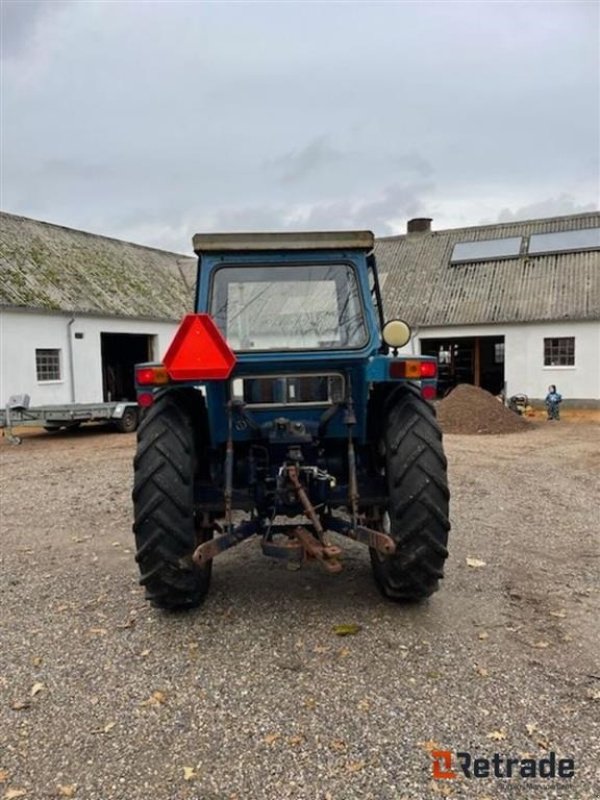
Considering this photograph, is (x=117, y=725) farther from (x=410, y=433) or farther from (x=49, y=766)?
(x=410, y=433)

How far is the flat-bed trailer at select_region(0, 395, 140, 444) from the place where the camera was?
527 inches

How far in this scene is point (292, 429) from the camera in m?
3.99

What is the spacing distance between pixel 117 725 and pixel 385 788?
1.30 metres

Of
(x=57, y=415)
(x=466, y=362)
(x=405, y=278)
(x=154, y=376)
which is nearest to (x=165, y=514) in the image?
(x=154, y=376)

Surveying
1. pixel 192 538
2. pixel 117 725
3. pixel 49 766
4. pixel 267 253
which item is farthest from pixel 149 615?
pixel 267 253

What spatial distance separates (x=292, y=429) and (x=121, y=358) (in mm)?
20021

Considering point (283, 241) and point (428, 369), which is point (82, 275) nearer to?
point (283, 241)

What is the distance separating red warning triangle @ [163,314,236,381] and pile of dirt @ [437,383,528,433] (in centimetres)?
1213

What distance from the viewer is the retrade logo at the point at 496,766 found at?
2.53m

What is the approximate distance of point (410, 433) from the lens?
3982 mm

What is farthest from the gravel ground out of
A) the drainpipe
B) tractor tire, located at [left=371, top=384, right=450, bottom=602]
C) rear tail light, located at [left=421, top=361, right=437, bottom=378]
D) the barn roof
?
the barn roof

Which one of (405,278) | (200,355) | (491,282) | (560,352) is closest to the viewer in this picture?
(200,355)

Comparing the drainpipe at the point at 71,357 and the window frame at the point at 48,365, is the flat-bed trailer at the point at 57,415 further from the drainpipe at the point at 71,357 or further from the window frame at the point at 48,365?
the drainpipe at the point at 71,357

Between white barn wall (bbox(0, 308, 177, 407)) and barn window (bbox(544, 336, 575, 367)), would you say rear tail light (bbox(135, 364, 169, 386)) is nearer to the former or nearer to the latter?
white barn wall (bbox(0, 308, 177, 407))
